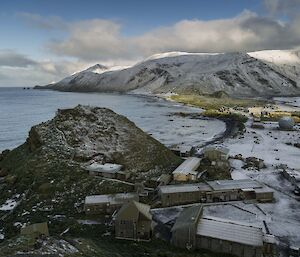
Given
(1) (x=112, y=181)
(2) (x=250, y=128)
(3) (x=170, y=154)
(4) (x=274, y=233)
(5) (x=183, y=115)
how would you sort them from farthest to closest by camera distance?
(5) (x=183, y=115) → (2) (x=250, y=128) → (3) (x=170, y=154) → (1) (x=112, y=181) → (4) (x=274, y=233)

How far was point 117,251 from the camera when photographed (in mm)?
23062

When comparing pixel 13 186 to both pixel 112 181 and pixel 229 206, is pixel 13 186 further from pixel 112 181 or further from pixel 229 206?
pixel 229 206

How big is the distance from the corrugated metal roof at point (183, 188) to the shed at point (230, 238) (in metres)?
7.96

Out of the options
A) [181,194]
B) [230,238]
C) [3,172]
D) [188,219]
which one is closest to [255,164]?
[181,194]

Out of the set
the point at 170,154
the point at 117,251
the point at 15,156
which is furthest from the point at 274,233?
the point at 15,156

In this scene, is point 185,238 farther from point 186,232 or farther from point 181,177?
point 181,177

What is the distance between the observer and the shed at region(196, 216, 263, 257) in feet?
77.8

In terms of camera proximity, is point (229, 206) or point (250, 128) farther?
point (250, 128)

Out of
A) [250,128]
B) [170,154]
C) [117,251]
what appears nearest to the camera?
[117,251]

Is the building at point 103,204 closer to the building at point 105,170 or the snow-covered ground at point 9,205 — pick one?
the building at point 105,170

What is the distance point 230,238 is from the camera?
24.2 metres

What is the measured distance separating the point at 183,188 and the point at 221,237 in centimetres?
1020

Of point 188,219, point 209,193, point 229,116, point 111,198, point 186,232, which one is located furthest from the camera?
point 229,116

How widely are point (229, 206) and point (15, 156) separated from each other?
1161 inches
